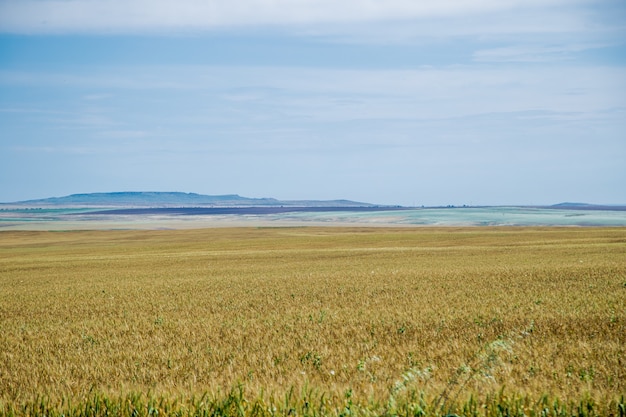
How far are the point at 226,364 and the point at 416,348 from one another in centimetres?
389

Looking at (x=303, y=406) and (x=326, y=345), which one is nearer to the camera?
(x=303, y=406)

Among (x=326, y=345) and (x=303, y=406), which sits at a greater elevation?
(x=303, y=406)

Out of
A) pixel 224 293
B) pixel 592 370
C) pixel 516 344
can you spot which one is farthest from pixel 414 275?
pixel 592 370

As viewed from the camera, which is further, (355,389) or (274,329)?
(274,329)

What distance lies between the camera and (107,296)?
2511cm

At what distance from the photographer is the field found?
26.8 feet

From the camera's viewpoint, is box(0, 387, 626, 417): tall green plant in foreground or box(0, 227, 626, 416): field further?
box(0, 227, 626, 416): field

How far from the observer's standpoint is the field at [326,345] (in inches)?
322

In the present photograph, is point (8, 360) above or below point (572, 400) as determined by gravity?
below

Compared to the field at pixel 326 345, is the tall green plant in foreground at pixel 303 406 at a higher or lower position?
higher

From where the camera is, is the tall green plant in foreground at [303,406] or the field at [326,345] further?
the field at [326,345]

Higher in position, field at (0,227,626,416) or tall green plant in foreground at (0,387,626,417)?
tall green plant in foreground at (0,387,626,417)

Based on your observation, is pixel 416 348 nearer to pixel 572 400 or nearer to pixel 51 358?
pixel 572 400

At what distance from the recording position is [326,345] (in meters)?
13.3
